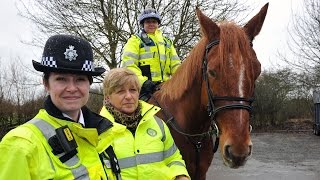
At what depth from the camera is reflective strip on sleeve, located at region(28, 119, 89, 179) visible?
177 cm

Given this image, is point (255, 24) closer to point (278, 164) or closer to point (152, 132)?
point (152, 132)

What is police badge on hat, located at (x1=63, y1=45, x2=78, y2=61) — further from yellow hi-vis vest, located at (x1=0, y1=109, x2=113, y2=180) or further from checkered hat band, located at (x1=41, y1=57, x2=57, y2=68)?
yellow hi-vis vest, located at (x1=0, y1=109, x2=113, y2=180)

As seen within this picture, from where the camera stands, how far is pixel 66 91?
193 cm

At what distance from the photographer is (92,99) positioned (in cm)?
1897

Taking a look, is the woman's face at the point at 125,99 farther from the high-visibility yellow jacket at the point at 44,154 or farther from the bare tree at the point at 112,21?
the bare tree at the point at 112,21

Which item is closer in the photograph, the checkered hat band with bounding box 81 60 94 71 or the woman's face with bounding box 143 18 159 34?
the checkered hat band with bounding box 81 60 94 71

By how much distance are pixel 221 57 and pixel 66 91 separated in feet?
5.19

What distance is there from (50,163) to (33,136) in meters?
0.14

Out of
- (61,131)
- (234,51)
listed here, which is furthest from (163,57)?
(61,131)

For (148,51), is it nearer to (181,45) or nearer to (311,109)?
(181,45)

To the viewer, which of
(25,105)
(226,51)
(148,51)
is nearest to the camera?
(226,51)

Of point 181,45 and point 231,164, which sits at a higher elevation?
point 181,45

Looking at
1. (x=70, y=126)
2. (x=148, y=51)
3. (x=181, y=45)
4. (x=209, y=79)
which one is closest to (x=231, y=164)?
(x=209, y=79)

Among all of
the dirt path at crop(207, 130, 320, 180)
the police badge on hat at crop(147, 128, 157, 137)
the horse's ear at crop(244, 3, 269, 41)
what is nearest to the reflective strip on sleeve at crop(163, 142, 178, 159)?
the police badge on hat at crop(147, 128, 157, 137)
